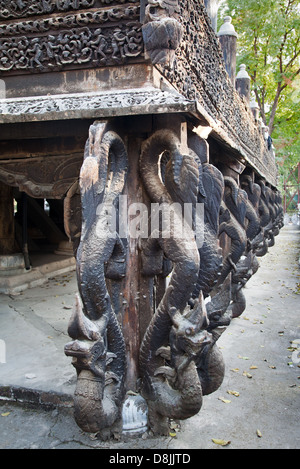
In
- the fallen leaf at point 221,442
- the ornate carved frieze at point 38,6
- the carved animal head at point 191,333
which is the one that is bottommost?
the fallen leaf at point 221,442

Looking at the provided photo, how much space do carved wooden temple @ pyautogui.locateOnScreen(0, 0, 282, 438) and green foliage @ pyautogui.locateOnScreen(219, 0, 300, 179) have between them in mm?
13609

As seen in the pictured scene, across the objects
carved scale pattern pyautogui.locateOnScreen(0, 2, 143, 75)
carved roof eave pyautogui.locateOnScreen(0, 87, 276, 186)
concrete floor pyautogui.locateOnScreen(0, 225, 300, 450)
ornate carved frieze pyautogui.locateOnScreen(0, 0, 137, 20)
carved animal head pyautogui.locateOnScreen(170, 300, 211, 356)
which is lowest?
concrete floor pyautogui.locateOnScreen(0, 225, 300, 450)

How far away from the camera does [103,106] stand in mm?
2318

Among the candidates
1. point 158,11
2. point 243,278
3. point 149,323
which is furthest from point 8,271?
point 158,11

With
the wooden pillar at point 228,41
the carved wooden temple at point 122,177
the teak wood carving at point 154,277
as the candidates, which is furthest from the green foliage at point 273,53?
the teak wood carving at point 154,277

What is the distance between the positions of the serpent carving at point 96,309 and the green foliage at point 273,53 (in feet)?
49.0

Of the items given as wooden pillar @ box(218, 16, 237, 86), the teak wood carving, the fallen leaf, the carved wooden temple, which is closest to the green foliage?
wooden pillar @ box(218, 16, 237, 86)

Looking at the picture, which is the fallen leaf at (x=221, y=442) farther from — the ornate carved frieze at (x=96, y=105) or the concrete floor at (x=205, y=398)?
the ornate carved frieze at (x=96, y=105)

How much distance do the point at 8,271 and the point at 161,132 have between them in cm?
475

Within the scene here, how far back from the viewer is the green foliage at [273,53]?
14.8m

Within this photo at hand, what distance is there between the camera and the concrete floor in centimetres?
268

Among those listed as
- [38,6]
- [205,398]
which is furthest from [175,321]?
[38,6]

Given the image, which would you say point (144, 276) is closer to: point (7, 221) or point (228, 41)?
point (7, 221)

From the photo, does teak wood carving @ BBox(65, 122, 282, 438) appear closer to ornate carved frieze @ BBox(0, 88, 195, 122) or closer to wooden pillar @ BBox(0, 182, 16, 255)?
ornate carved frieze @ BBox(0, 88, 195, 122)
